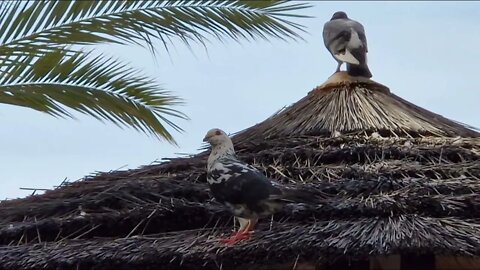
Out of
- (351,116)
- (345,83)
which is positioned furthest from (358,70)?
(351,116)

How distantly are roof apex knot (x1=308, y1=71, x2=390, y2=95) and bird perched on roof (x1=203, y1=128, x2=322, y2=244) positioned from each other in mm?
1327

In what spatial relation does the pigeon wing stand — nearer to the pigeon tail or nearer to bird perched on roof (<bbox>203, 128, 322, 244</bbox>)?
bird perched on roof (<bbox>203, 128, 322, 244</bbox>)

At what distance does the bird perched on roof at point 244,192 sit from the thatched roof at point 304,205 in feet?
0.22

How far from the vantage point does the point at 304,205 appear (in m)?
4.92

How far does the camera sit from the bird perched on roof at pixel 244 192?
4.72 meters

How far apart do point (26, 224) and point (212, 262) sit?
111cm

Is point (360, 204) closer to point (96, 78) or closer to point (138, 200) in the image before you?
point (138, 200)

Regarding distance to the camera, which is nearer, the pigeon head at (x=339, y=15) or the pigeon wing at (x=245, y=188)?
the pigeon wing at (x=245, y=188)

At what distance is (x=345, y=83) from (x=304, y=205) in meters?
1.38

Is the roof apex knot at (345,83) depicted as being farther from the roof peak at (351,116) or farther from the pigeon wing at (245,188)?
the pigeon wing at (245,188)

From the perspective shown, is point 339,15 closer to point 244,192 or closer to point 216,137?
point 216,137

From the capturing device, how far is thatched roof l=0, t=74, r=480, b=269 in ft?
15.4

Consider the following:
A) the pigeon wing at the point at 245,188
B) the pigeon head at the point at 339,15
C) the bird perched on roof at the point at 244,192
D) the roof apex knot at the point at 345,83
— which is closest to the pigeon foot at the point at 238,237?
the bird perched on roof at the point at 244,192

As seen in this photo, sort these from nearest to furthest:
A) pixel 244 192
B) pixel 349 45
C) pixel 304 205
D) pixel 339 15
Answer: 1. pixel 244 192
2. pixel 304 205
3. pixel 349 45
4. pixel 339 15
